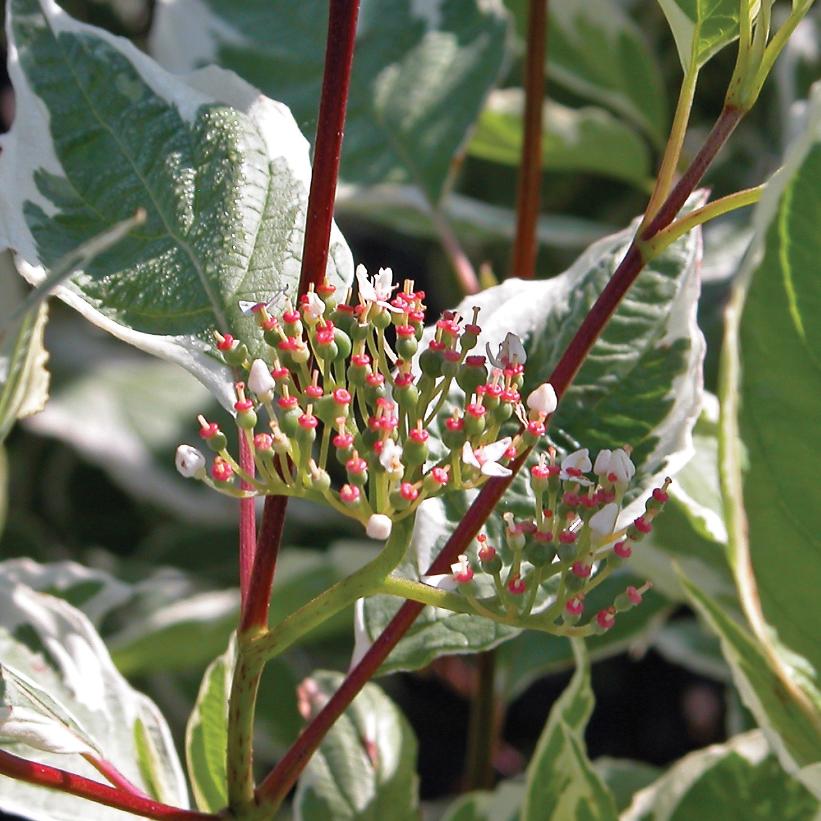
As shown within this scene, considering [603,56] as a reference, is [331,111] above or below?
below

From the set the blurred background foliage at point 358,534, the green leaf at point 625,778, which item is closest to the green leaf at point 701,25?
the blurred background foliage at point 358,534

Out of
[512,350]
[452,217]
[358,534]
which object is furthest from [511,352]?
[358,534]

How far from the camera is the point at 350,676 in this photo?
1.51ft

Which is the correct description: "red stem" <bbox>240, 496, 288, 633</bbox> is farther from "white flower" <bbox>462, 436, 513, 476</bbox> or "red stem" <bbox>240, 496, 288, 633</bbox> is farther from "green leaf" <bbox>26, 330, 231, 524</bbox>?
"green leaf" <bbox>26, 330, 231, 524</bbox>

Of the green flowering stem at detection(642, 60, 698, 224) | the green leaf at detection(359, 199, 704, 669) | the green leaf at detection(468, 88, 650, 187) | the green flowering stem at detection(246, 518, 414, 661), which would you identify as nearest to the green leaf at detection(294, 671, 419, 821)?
the green leaf at detection(359, 199, 704, 669)

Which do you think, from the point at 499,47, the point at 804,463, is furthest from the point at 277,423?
the point at 499,47

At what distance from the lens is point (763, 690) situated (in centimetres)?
59

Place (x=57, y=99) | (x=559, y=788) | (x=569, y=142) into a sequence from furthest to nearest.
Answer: (x=569, y=142) → (x=559, y=788) → (x=57, y=99)

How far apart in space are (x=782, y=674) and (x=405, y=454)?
299 mm

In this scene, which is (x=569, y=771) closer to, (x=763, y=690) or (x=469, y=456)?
(x=763, y=690)

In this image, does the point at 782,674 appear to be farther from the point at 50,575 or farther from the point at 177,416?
the point at 177,416

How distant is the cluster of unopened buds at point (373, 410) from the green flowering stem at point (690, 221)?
58 mm

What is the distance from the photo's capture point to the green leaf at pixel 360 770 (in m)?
0.69

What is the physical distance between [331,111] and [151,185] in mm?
111
